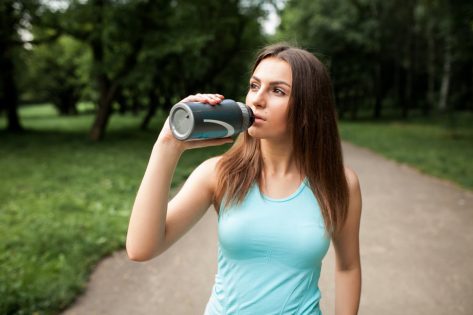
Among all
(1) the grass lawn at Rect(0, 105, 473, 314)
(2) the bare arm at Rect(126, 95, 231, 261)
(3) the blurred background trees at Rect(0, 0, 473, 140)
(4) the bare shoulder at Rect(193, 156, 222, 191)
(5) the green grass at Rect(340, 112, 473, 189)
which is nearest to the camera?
(2) the bare arm at Rect(126, 95, 231, 261)

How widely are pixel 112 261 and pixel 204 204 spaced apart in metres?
3.31

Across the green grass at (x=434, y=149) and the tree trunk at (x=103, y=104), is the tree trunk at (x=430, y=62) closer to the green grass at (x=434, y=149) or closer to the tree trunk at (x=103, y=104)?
the green grass at (x=434, y=149)

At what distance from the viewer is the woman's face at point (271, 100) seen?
5.07 ft

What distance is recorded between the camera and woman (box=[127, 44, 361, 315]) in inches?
57.2

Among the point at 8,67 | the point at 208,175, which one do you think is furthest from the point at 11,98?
the point at 208,175

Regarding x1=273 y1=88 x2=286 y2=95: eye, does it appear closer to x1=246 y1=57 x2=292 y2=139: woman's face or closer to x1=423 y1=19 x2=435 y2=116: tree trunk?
x1=246 y1=57 x2=292 y2=139: woman's face

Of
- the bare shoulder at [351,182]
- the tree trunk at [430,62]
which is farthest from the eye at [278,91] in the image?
the tree trunk at [430,62]

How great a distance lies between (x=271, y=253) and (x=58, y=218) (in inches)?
195

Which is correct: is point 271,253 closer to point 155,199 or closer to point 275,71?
point 155,199

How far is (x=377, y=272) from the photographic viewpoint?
4395 mm

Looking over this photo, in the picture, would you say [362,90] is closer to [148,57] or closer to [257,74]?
[148,57]

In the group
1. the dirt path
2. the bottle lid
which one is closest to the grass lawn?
the dirt path

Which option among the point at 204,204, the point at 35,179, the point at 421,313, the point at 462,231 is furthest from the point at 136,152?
the point at 204,204

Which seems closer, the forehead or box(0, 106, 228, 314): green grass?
the forehead
